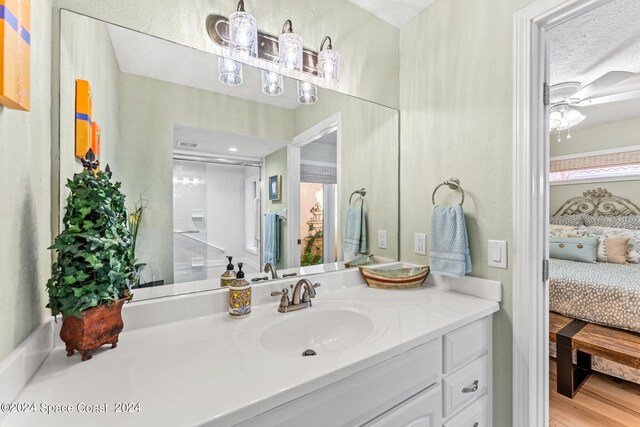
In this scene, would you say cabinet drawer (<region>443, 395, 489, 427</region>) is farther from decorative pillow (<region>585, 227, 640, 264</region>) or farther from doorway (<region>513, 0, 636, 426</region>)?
decorative pillow (<region>585, 227, 640, 264</region>)

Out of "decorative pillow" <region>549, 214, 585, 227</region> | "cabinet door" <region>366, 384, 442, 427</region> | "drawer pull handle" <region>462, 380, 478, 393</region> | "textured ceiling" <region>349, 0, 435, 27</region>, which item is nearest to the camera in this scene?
"cabinet door" <region>366, 384, 442, 427</region>

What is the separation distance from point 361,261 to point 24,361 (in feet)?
4.30

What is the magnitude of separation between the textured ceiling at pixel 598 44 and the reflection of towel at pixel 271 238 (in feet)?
6.41

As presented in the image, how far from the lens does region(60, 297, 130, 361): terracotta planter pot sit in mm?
711

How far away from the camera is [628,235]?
10.0 feet

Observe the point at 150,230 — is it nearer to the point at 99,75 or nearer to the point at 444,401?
the point at 99,75

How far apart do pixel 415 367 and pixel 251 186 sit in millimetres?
913

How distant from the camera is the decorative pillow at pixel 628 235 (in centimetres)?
295

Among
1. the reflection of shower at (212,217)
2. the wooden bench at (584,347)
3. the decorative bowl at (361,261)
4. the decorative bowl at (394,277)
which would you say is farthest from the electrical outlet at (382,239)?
the wooden bench at (584,347)

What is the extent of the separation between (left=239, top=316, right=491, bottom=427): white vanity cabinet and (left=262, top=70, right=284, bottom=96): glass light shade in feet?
3.77

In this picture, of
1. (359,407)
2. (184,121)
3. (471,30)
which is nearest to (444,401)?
(359,407)

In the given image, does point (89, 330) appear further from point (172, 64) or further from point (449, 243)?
point (449, 243)

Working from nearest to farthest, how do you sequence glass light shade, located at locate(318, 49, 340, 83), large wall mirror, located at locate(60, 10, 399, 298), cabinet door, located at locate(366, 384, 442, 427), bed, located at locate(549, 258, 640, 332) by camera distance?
cabinet door, located at locate(366, 384, 442, 427), large wall mirror, located at locate(60, 10, 399, 298), glass light shade, located at locate(318, 49, 340, 83), bed, located at locate(549, 258, 640, 332)

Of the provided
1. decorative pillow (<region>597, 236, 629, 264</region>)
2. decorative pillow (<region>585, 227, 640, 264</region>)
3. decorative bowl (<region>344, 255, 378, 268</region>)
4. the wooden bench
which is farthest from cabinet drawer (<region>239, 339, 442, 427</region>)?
decorative pillow (<region>585, 227, 640, 264</region>)
